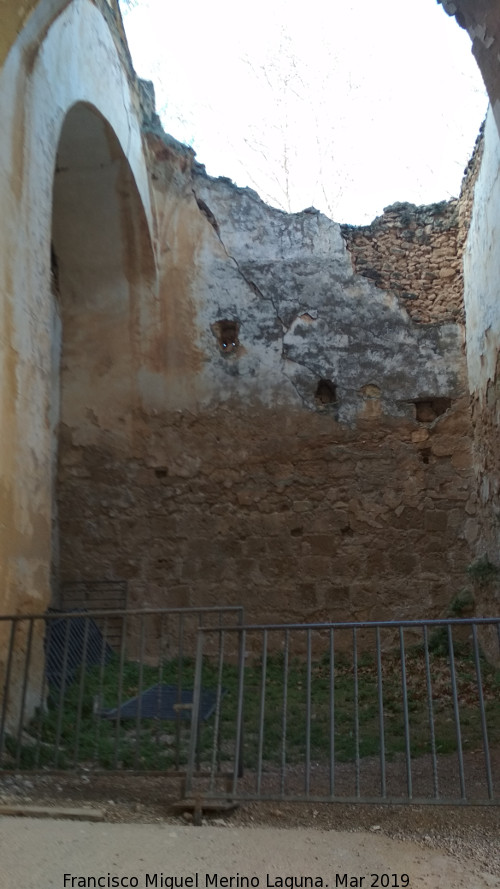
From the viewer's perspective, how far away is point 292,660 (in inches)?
279

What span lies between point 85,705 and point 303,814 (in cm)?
232

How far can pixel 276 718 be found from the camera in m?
5.14

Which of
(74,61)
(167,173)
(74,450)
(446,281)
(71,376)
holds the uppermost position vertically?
(167,173)

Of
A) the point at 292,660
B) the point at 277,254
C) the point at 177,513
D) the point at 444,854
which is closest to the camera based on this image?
the point at 444,854

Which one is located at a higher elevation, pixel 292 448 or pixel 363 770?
pixel 292 448

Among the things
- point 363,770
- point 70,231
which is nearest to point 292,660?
point 363,770

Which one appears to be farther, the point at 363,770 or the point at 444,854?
the point at 363,770

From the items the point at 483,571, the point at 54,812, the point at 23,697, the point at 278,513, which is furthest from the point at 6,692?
the point at 483,571

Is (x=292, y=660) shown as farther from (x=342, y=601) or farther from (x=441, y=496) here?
(x=441, y=496)

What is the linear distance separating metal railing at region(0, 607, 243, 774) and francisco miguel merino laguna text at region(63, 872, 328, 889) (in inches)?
37.9

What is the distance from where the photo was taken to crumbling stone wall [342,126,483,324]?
8016 mm

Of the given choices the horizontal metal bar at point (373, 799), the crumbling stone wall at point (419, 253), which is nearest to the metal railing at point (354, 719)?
the horizontal metal bar at point (373, 799)

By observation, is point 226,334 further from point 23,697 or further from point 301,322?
point 23,697

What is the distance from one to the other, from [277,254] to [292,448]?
2288 mm
